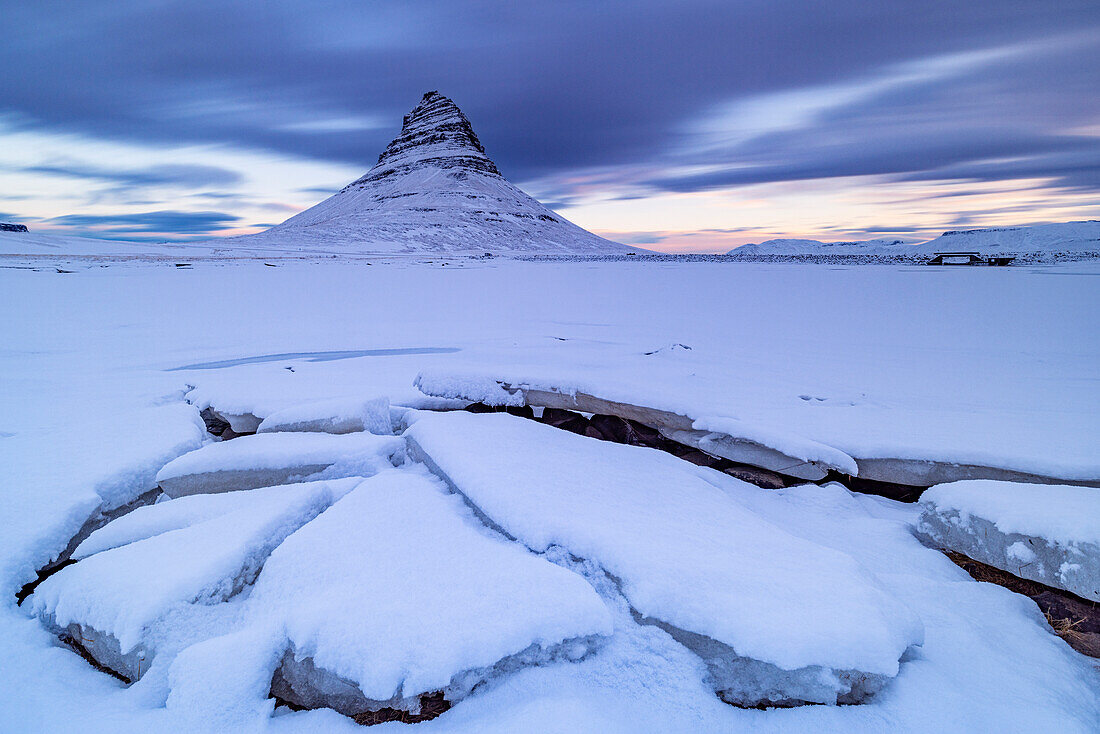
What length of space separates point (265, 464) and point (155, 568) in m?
0.89

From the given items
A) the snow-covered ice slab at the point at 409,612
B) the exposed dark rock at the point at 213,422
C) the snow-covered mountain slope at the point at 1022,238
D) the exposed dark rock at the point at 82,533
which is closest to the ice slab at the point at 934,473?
the snow-covered ice slab at the point at 409,612

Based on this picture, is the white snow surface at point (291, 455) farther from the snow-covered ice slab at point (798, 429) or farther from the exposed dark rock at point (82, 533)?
the snow-covered ice slab at point (798, 429)

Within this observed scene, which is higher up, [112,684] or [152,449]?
[152,449]

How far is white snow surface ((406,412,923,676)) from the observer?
176 centimetres

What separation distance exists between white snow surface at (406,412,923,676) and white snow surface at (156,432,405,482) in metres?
0.28

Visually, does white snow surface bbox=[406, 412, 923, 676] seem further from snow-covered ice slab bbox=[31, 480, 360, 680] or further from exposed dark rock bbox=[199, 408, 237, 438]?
exposed dark rock bbox=[199, 408, 237, 438]

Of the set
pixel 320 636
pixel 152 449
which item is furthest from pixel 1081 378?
Answer: pixel 152 449

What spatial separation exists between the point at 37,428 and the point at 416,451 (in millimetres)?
2859

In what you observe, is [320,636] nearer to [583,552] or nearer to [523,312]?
[583,552]

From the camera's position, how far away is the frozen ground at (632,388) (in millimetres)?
1684

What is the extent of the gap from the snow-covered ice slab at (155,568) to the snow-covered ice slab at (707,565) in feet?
2.77

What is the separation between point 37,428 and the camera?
12.3 ft

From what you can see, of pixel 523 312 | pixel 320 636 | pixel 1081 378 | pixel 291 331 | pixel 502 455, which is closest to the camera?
pixel 320 636

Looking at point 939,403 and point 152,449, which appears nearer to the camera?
point 152,449
